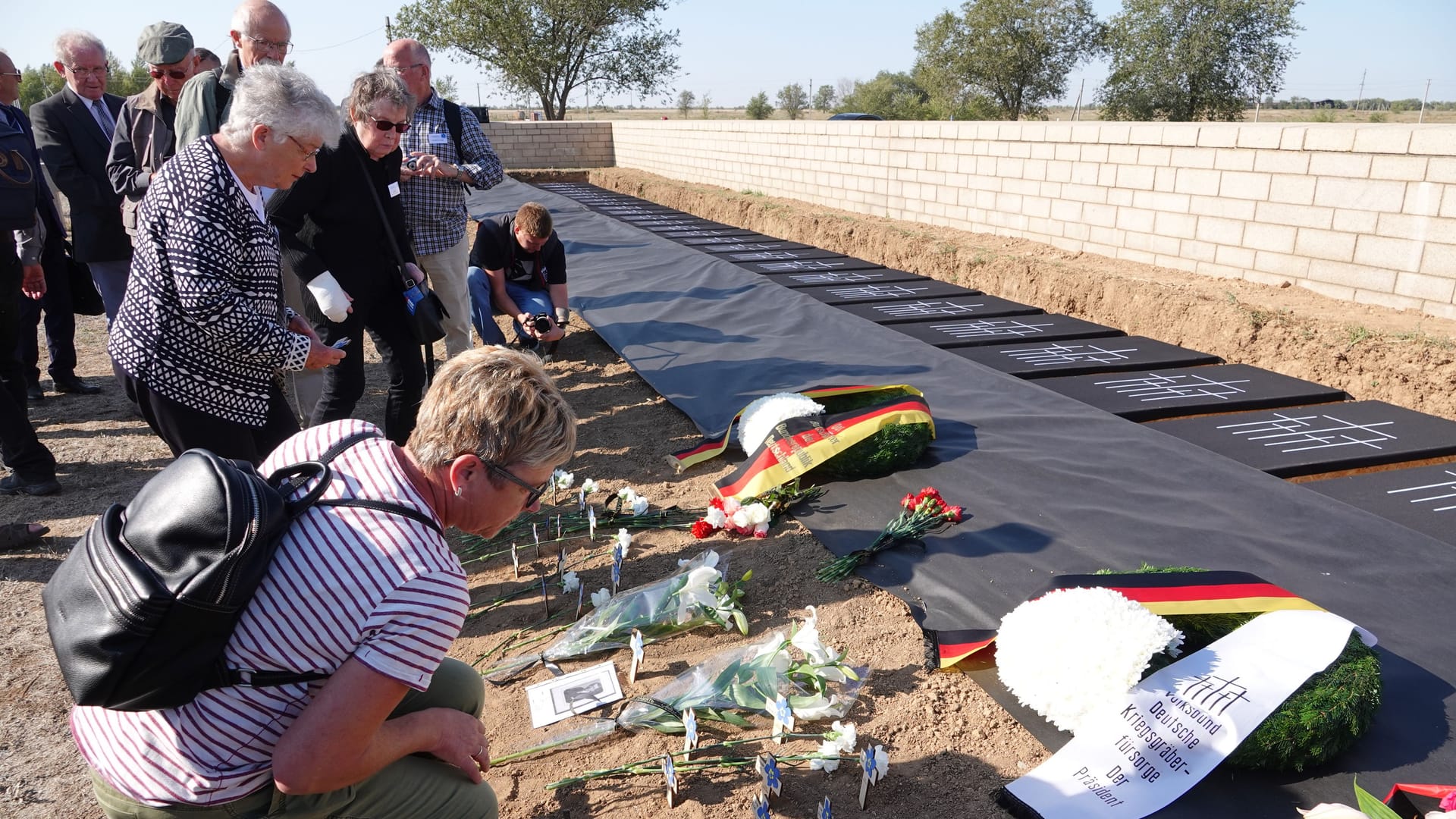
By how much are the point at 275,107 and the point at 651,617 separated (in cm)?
159

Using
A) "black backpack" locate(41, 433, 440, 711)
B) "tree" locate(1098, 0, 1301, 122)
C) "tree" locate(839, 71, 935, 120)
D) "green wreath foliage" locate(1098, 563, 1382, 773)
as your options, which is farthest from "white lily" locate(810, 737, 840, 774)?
"tree" locate(839, 71, 935, 120)

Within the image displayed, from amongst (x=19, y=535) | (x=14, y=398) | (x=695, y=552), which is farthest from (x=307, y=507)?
(x=14, y=398)

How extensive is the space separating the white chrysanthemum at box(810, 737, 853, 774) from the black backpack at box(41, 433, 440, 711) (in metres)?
1.24

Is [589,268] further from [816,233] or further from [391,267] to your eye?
[391,267]

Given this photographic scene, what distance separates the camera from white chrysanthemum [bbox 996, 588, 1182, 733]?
186cm

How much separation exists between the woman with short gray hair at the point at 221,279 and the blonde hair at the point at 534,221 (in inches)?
106

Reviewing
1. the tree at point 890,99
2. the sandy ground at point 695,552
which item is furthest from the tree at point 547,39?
the sandy ground at point 695,552

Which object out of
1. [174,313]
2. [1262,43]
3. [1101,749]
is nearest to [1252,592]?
[1101,749]

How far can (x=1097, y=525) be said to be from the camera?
9.43 feet

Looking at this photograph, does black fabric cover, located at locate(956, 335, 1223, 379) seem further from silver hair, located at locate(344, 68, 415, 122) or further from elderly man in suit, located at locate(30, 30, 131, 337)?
elderly man in suit, located at locate(30, 30, 131, 337)

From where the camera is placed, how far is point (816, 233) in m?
9.51

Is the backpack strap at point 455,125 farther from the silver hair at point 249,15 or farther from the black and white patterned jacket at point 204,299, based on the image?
the black and white patterned jacket at point 204,299

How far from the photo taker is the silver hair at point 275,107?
1.97 meters

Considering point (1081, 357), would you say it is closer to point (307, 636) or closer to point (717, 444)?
point (717, 444)
